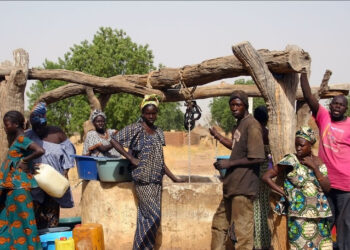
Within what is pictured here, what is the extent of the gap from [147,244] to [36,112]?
5.94 feet

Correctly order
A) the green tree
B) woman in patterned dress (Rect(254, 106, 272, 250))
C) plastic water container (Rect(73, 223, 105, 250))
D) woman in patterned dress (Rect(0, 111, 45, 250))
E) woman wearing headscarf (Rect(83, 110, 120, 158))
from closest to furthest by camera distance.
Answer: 1. woman in patterned dress (Rect(0, 111, 45, 250))
2. plastic water container (Rect(73, 223, 105, 250))
3. woman in patterned dress (Rect(254, 106, 272, 250))
4. woman wearing headscarf (Rect(83, 110, 120, 158))
5. the green tree

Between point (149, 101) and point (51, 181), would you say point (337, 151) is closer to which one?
point (149, 101)

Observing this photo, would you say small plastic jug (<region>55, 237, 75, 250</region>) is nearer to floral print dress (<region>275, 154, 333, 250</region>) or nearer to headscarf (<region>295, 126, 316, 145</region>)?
floral print dress (<region>275, 154, 333, 250</region>)

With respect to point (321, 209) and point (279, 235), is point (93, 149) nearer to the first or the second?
point (279, 235)

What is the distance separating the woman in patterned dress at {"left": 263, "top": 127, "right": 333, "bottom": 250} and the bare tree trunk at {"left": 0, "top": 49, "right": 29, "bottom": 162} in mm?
3189

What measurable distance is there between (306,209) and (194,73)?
226 cm

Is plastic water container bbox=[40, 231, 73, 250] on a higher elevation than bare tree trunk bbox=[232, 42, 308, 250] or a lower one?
lower

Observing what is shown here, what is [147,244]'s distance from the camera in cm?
470

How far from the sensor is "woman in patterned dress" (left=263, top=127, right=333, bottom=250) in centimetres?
391

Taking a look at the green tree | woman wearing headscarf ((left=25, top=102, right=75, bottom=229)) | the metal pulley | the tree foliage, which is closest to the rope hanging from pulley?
the metal pulley

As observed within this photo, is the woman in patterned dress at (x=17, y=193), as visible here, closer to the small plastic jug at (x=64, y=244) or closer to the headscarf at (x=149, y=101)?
the small plastic jug at (x=64, y=244)

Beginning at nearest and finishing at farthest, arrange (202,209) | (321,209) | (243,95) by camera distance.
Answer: (321,209) → (243,95) → (202,209)

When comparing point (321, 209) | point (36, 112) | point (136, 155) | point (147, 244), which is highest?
point (36, 112)

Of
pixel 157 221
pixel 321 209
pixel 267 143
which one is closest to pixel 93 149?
pixel 157 221
